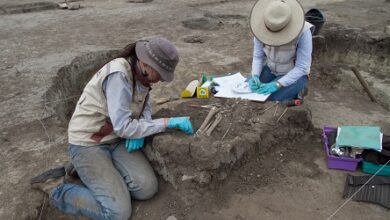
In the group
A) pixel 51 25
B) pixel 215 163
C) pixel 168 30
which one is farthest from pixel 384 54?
pixel 51 25

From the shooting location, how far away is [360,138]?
2885 millimetres

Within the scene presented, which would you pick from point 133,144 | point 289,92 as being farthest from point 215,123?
point 289,92

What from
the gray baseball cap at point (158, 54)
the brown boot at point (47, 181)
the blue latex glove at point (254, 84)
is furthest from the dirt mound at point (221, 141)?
the brown boot at point (47, 181)

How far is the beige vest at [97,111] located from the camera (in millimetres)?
2537

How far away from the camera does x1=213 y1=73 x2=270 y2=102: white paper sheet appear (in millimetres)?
3456

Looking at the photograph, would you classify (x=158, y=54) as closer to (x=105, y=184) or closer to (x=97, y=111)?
(x=97, y=111)

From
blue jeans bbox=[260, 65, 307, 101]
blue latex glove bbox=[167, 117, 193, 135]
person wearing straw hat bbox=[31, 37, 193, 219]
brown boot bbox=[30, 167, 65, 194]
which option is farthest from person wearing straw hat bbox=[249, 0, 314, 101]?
brown boot bbox=[30, 167, 65, 194]

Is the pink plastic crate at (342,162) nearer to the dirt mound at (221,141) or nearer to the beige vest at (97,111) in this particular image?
the dirt mound at (221,141)

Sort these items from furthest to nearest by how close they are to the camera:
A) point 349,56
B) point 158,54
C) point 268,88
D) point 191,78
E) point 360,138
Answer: point 349,56 < point 191,78 < point 268,88 < point 360,138 < point 158,54

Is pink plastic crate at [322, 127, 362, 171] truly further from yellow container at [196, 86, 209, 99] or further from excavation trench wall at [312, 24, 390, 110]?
excavation trench wall at [312, 24, 390, 110]

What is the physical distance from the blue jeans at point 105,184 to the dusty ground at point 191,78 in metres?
0.15

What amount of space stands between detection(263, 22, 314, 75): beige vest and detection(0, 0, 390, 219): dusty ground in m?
0.70

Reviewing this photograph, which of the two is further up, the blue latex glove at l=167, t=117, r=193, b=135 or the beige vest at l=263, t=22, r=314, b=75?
the beige vest at l=263, t=22, r=314, b=75

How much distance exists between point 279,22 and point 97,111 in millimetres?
1914
